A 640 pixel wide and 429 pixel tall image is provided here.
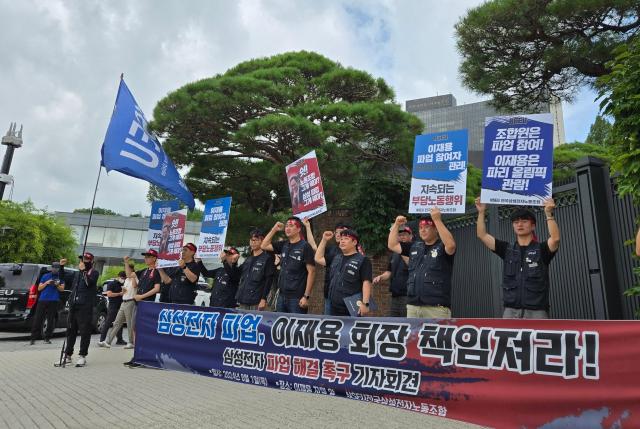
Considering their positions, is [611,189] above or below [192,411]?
above

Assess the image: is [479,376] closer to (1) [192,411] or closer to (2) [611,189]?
(1) [192,411]

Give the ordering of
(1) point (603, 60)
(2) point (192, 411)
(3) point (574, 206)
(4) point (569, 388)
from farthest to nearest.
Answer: (1) point (603, 60)
(3) point (574, 206)
(2) point (192, 411)
(4) point (569, 388)

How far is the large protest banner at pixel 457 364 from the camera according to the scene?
2969 millimetres

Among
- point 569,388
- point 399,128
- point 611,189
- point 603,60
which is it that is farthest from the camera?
point 399,128

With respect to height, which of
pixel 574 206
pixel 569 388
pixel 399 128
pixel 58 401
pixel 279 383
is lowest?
pixel 58 401

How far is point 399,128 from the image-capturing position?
1232 centimetres

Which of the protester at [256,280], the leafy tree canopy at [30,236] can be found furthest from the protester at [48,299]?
the leafy tree canopy at [30,236]

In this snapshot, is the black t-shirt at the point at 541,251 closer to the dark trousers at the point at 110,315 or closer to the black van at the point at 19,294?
the dark trousers at the point at 110,315

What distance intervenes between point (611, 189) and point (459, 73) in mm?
5927

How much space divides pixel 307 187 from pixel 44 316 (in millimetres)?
7549

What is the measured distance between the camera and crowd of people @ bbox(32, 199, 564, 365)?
454cm

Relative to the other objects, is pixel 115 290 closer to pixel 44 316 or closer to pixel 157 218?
pixel 44 316

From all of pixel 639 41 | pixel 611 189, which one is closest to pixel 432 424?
pixel 611 189

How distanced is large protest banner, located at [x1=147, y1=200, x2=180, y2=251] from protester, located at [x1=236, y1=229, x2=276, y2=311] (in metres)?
2.99
